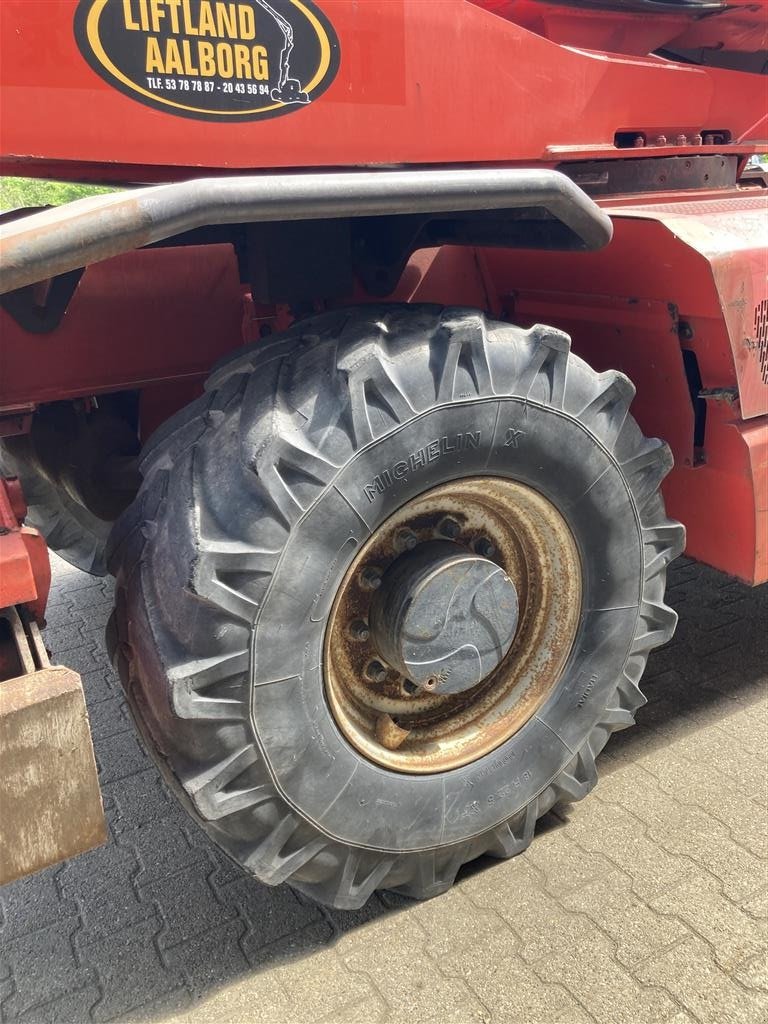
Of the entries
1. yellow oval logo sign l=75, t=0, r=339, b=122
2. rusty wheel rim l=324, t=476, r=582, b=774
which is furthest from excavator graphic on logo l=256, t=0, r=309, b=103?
rusty wheel rim l=324, t=476, r=582, b=774

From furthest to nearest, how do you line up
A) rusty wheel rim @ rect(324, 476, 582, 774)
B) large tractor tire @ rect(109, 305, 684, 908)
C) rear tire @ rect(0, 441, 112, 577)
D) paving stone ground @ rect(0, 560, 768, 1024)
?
rear tire @ rect(0, 441, 112, 577)
rusty wheel rim @ rect(324, 476, 582, 774)
paving stone ground @ rect(0, 560, 768, 1024)
large tractor tire @ rect(109, 305, 684, 908)

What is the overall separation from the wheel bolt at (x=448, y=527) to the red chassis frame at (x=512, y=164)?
27.7 inches

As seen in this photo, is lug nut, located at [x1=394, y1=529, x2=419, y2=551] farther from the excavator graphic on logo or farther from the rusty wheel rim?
the excavator graphic on logo

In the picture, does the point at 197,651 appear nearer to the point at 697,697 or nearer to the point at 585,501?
the point at 585,501

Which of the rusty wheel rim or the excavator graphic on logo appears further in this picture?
the rusty wheel rim

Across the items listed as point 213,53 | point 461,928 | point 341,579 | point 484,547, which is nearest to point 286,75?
point 213,53

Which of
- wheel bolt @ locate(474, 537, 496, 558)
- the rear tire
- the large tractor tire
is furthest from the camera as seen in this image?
the rear tire

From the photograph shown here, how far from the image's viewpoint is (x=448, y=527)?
2021mm

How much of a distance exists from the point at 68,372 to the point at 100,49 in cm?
96

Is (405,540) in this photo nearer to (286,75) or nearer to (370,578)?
(370,578)

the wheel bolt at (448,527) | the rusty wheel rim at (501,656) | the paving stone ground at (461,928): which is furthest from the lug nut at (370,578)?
the paving stone ground at (461,928)

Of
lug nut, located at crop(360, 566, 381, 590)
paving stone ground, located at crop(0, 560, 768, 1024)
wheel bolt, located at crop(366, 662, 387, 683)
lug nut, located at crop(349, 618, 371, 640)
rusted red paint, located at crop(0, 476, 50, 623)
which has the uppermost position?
rusted red paint, located at crop(0, 476, 50, 623)

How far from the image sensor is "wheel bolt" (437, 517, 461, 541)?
202 centimetres

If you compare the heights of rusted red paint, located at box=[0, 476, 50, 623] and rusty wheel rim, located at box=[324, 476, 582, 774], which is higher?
rusted red paint, located at box=[0, 476, 50, 623]
